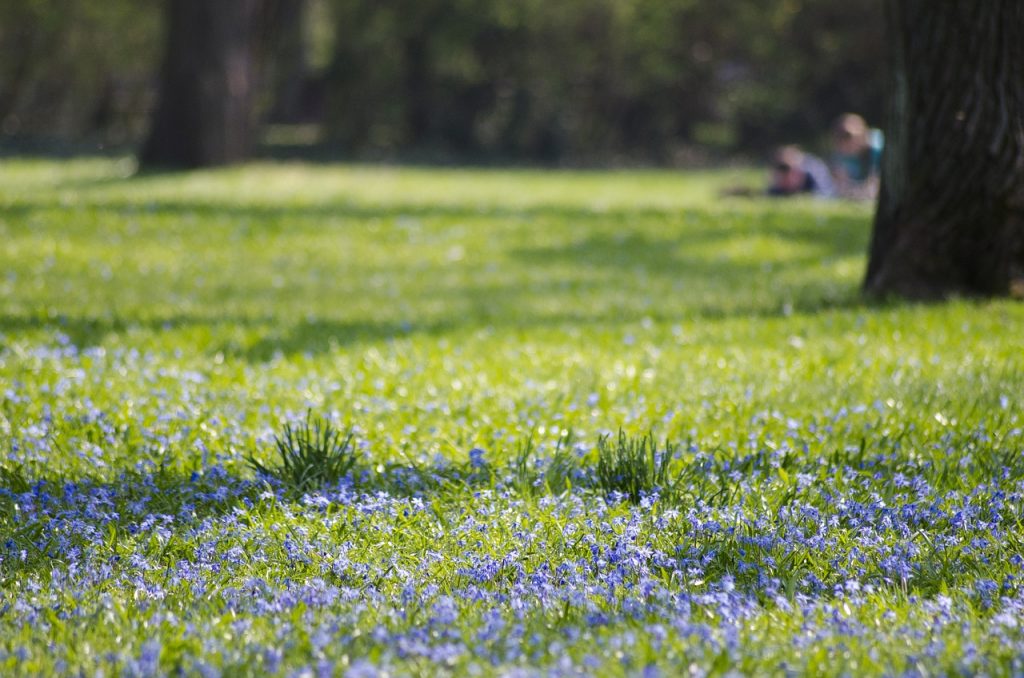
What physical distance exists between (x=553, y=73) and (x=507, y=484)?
24.6 metres

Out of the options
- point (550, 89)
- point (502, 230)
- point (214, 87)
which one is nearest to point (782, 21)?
point (550, 89)

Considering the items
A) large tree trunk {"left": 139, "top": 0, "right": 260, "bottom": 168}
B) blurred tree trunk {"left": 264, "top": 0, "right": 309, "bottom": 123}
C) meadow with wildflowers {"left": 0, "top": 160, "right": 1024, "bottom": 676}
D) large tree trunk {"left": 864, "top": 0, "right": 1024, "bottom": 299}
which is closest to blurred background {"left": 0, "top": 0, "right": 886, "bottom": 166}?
blurred tree trunk {"left": 264, "top": 0, "right": 309, "bottom": 123}

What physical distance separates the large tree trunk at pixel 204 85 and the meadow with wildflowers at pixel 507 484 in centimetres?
888

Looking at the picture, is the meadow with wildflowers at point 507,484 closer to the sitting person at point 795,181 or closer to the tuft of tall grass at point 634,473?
the tuft of tall grass at point 634,473

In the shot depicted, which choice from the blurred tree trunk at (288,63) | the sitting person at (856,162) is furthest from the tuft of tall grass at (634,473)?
the blurred tree trunk at (288,63)

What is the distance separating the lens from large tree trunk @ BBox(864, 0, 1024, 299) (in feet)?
22.4

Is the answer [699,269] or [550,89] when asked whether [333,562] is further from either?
[550,89]

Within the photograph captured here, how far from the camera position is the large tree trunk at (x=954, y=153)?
6.84 meters

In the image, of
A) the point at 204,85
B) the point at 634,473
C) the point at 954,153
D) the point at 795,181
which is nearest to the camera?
the point at 634,473

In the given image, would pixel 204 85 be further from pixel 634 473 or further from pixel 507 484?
pixel 634 473

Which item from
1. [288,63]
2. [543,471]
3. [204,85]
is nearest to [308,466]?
[543,471]

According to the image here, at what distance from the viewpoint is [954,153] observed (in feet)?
23.0

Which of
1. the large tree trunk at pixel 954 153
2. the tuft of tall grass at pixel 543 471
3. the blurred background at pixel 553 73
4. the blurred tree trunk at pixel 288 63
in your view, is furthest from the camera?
the blurred tree trunk at pixel 288 63

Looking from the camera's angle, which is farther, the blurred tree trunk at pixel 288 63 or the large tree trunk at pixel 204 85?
the blurred tree trunk at pixel 288 63
